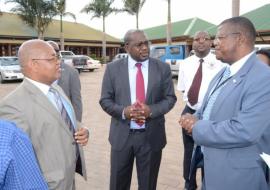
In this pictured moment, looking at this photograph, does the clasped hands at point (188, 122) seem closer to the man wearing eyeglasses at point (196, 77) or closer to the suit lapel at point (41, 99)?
the suit lapel at point (41, 99)

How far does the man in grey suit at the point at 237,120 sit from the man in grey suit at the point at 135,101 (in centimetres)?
94

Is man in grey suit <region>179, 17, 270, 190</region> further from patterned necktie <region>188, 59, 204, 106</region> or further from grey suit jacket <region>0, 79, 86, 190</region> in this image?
patterned necktie <region>188, 59, 204, 106</region>

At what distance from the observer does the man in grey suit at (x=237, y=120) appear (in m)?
2.21

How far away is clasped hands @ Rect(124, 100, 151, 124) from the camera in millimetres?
3154

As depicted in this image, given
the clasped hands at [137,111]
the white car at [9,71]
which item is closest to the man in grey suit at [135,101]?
the clasped hands at [137,111]

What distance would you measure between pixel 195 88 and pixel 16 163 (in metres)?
3.28

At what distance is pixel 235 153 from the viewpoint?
2350mm

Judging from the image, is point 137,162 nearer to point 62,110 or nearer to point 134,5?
point 62,110

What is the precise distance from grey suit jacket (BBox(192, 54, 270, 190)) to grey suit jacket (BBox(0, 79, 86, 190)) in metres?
0.98

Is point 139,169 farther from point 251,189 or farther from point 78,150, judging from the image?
point 251,189

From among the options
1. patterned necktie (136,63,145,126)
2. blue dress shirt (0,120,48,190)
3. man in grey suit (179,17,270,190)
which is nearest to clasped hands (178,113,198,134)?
man in grey suit (179,17,270,190)

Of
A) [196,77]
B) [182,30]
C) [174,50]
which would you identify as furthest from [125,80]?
[182,30]

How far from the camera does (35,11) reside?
3516 cm

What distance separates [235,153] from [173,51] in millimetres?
17244
